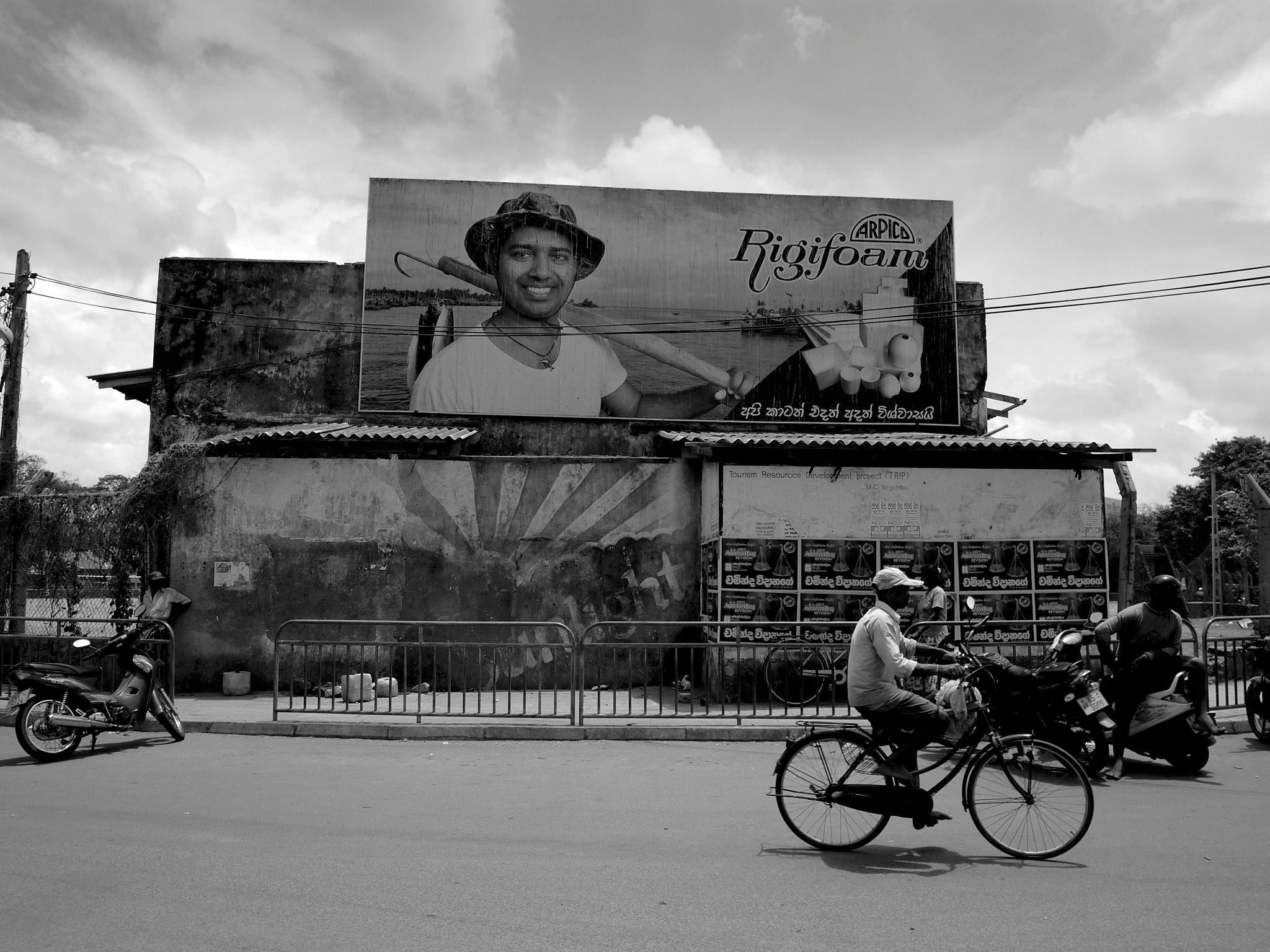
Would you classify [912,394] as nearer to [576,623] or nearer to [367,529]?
[576,623]

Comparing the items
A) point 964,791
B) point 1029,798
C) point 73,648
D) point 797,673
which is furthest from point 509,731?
point 1029,798

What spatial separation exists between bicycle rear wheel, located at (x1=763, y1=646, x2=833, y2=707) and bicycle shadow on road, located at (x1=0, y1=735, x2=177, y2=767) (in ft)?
21.7

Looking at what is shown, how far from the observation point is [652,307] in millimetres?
17234

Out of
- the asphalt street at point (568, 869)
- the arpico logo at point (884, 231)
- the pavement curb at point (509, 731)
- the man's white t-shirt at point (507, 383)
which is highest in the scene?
the arpico logo at point (884, 231)

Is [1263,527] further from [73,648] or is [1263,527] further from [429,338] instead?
[73,648]

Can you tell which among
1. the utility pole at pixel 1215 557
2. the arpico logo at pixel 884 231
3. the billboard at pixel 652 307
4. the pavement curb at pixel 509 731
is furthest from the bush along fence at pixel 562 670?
the utility pole at pixel 1215 557

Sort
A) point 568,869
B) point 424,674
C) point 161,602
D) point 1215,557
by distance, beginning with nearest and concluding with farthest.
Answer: point 568,869 < point 161,602 < point 424,674 < point 1215,557

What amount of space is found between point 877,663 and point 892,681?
153mm

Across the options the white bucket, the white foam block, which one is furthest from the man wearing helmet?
the white foam block

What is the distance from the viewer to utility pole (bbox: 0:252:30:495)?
1553 cm

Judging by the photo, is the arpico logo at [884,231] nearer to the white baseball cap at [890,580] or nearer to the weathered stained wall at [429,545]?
→ the weathered stained wall at [429,545]

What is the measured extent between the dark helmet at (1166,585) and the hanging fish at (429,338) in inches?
454

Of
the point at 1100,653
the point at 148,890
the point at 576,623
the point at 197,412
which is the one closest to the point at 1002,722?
the point at 1100,653

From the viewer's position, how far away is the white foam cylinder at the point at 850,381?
57.2ft
